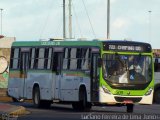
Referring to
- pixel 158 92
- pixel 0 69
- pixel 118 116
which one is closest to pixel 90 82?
pixel 118 116

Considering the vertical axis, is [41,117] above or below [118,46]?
below

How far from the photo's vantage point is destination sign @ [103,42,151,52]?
33.8 metres

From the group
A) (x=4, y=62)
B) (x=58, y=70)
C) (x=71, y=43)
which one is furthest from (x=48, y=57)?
(x=4, y=62)

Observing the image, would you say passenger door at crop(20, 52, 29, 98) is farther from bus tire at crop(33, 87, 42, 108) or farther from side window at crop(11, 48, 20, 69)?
bus tire at crop(33, 87, 42, 108)

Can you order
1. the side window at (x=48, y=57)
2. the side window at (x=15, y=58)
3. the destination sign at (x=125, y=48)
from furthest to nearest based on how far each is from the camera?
the side window at (x=15, y=58) < the side window at (x=48, y=57) < the destination sign at (x=125, y=48)

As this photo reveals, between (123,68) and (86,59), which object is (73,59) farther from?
(123,68)

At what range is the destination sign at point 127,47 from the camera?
111 feet

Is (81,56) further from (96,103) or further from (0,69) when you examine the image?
(0,69)

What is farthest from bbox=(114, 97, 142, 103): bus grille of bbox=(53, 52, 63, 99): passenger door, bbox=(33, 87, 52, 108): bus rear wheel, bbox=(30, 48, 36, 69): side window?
bbox=(30, 48, 36, 69): side window

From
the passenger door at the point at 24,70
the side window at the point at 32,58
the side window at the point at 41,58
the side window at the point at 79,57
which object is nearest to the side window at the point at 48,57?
the side window at the point at 41,58

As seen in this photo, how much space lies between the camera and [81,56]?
34.8 metres

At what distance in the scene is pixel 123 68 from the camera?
33.9 meters

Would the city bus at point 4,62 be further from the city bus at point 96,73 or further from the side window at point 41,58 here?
the city bus at point 96,73

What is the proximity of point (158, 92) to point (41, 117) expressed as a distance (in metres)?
18.3
